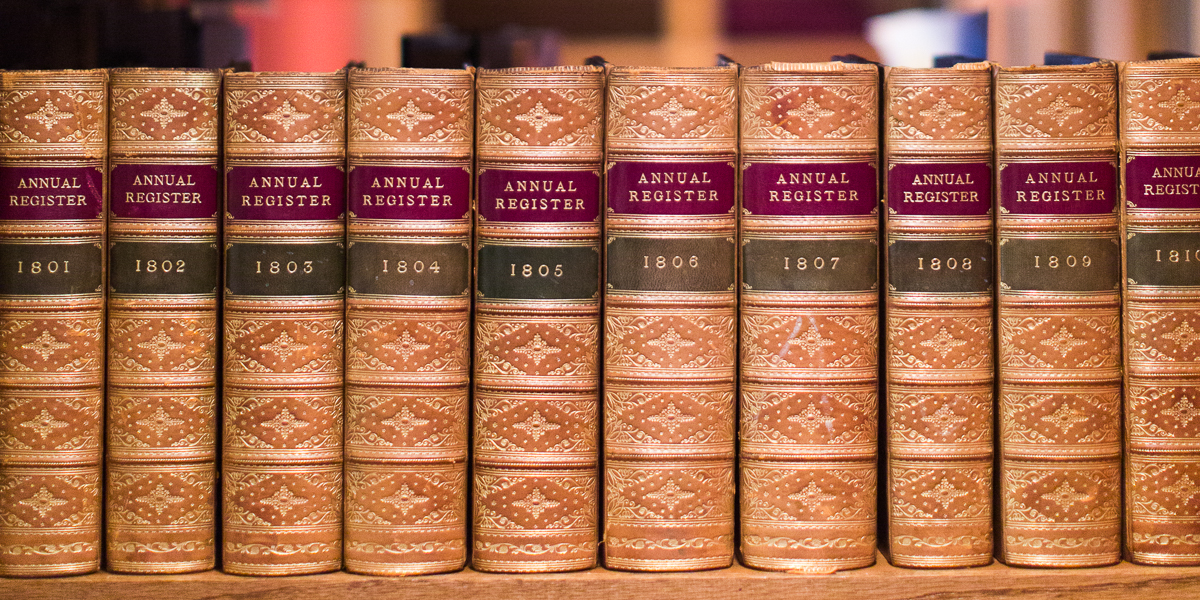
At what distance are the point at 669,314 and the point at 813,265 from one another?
15 centimetres

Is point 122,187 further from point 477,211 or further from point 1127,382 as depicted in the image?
point 1127,382

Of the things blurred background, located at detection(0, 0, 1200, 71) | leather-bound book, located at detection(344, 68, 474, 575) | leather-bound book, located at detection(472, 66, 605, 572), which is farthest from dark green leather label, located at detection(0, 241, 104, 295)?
blurred background, located at detection(0, 0, 1200, 71)

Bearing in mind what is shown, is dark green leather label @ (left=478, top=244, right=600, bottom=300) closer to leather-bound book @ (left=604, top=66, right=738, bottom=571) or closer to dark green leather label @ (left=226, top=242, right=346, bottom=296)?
leather-bound book @ (left=604, top=66, right=738, bottom=571)

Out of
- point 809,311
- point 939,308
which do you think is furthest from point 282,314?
point 939,308

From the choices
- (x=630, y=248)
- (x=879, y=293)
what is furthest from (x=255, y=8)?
(x=879, y=293)

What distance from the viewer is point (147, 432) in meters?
0.90

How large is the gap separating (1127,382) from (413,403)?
→ 0.72 meters

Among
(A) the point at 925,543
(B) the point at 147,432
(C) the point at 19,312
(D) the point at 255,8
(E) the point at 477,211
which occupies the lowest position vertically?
(A) the point at 925,543

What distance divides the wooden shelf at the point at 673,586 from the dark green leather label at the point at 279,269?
0.29m

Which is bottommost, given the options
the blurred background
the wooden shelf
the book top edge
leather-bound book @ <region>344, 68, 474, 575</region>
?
the wooden shelf

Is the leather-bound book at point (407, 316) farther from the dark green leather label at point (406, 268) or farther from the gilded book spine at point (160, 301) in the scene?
the gilded book spine at point (160, 301)

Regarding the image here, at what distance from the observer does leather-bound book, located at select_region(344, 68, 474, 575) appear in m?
0.88

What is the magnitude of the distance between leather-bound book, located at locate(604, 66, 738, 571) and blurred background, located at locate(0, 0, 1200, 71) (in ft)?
1.59

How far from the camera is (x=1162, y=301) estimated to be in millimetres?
886
